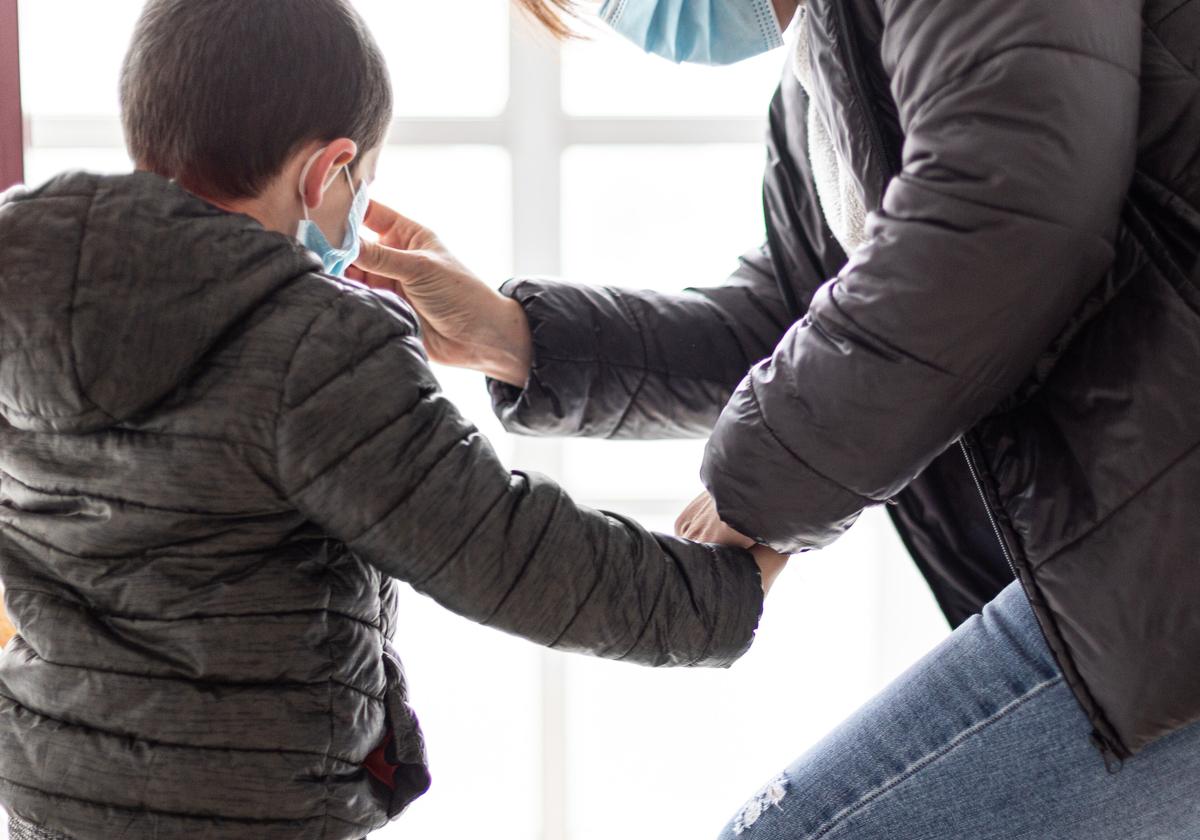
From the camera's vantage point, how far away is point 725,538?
1015 mm

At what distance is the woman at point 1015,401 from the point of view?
30.2 inches

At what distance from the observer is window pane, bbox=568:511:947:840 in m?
1.85

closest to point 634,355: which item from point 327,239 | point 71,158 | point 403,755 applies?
point 327,239

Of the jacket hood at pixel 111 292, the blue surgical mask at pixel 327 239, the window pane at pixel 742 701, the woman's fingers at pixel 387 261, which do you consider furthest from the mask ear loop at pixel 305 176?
the window pane at pixel 742 701

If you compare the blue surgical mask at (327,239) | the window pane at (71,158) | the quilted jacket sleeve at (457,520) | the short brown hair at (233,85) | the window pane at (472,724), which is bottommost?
the window pane at (472,724)

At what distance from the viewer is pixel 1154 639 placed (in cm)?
80

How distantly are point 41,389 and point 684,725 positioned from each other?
1306 mm

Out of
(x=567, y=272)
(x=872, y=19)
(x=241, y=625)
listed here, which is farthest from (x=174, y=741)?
(x=567, y=272)

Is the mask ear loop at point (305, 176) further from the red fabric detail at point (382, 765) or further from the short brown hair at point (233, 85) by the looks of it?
the red fabric detail at point (382, 765)

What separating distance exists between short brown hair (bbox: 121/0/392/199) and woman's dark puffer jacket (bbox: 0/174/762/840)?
0.06 meters

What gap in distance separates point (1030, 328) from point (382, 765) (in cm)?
59

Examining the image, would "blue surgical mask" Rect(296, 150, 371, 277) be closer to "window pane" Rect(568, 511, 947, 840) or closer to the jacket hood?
the jacket hood

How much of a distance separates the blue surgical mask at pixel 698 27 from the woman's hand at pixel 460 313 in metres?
0.31

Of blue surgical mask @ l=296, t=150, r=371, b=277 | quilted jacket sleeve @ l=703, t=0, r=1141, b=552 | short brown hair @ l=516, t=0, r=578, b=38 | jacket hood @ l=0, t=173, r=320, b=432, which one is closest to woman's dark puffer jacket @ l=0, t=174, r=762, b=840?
jacket hood @ l=0, t=173, r=320, b=432
